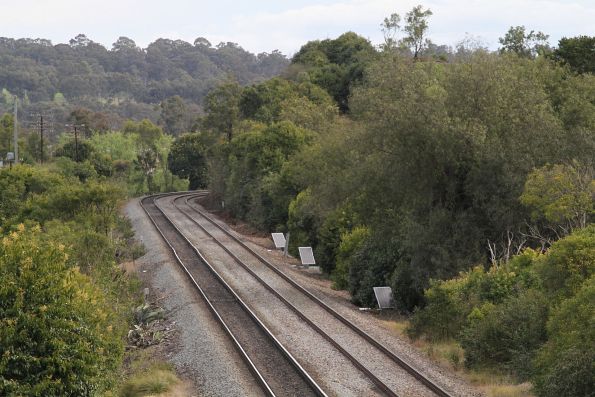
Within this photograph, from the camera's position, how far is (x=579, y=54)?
162 ft

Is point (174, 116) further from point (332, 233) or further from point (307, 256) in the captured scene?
point (332, 233)

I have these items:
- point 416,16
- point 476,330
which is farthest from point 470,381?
point 416,16

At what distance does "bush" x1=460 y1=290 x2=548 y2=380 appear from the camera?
1822cm

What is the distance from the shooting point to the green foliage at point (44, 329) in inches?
565

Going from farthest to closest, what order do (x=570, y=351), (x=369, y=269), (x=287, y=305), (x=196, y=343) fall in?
(x=369, y=269) < (x=287, y=305) < (x=196, y=343) < (x=570, y=351)

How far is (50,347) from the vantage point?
580 inches

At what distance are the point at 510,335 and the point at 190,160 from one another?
81.2 meters

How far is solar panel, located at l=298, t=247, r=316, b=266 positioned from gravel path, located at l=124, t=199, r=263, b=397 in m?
6.75

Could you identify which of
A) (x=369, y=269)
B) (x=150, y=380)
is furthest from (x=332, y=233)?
(x=150, y=380)

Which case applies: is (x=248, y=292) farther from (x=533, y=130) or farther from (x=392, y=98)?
(x=533, y=130)

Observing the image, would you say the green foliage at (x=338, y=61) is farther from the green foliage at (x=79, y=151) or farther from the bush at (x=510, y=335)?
the bush at (x=510, y=335)

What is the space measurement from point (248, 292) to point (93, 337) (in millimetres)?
13153

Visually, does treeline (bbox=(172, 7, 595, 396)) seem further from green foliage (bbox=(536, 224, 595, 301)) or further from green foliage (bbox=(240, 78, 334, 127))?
green foliage (bbox=(240, 78, 334, 127))

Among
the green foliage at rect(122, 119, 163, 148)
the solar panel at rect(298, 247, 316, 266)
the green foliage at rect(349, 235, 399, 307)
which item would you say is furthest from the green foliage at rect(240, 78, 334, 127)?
A: the green foliage at rect(122, 119, 163, 148)
